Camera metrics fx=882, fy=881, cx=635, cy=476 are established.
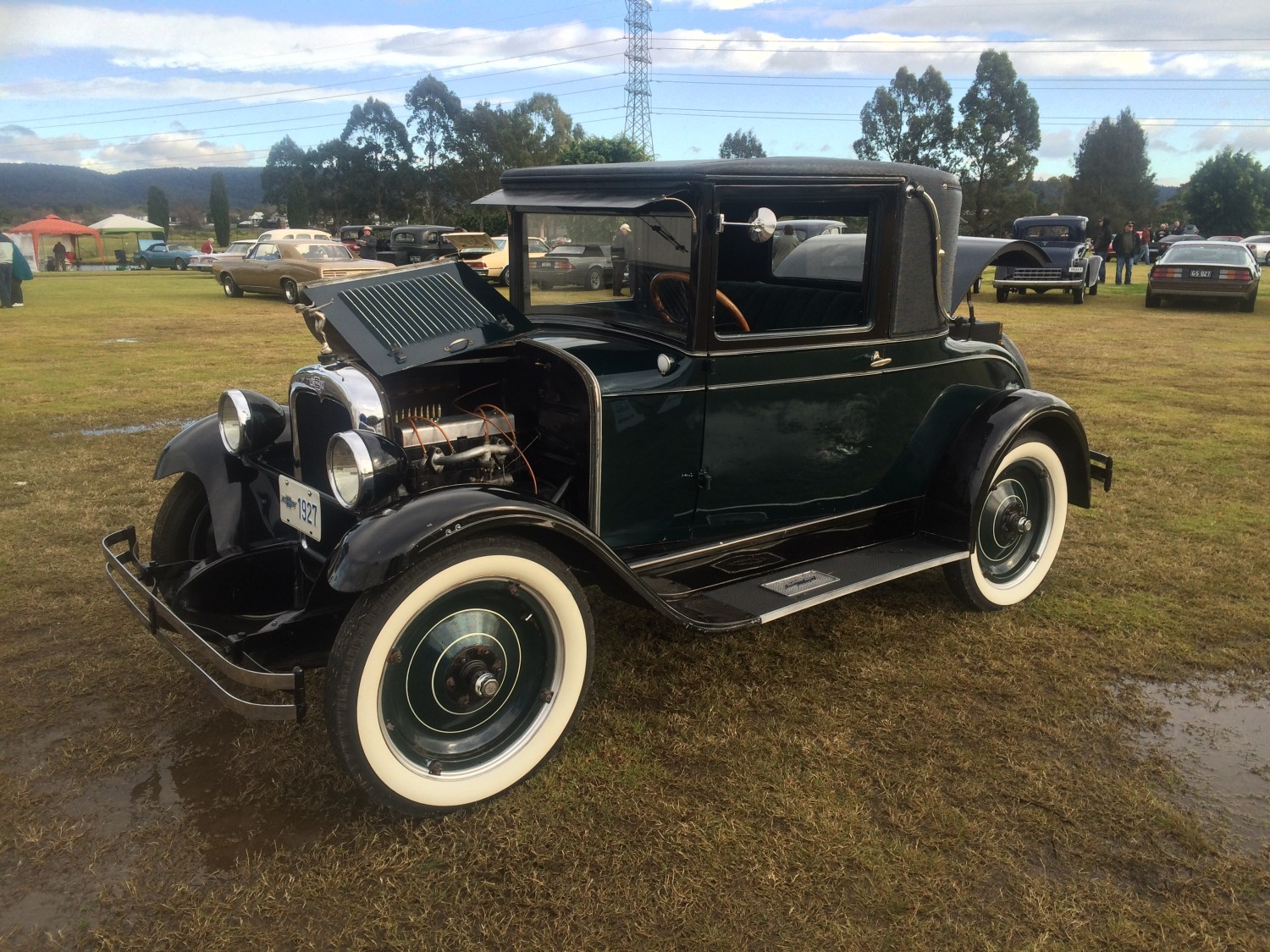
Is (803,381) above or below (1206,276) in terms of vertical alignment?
below

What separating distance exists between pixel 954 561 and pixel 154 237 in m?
57.6

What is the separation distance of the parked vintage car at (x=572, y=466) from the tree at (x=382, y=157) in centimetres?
5785

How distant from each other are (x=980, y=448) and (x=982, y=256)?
117 centimetres

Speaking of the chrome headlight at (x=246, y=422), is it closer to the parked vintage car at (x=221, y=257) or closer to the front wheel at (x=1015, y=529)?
the front wheel at (x=1015, y=529)

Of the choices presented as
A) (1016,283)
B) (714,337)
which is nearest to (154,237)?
(1016,283)

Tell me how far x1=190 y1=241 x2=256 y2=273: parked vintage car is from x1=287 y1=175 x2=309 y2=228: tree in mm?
19878

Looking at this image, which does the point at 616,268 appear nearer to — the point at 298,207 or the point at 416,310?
the point at 416,310

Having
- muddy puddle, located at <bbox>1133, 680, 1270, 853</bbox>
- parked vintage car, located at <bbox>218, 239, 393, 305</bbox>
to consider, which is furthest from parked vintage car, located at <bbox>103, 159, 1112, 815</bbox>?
parked vintage car, located at <bbox>218, 239, 393, 305</bbox>

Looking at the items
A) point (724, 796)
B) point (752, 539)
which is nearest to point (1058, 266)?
point (752, 539)

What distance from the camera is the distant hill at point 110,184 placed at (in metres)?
137

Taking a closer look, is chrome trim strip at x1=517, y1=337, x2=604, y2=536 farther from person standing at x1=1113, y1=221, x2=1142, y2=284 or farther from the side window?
person standing at x1=1113, y1=221, x2=1142, y2=284

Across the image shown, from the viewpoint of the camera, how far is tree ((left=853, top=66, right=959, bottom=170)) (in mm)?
49719

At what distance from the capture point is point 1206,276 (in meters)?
16.7

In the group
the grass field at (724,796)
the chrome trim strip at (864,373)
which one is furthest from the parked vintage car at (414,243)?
the chrome trim strip at (864,373)
